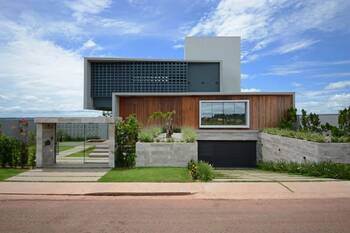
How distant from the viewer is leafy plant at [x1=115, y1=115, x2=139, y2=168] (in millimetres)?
12727

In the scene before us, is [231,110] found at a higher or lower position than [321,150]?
higher

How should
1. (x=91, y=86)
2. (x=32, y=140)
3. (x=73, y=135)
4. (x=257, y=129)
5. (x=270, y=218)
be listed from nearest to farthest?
(x=270, y=218)
(x=32, y=140)
(x=257, y=129)
(x=73, y=135)
(x=91, y=86)

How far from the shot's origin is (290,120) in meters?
18.5

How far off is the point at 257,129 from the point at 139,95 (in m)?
8.92

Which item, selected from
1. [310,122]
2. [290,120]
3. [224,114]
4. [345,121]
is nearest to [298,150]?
[345,121]

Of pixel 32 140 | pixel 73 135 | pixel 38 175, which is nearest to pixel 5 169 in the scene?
pixel 38 175

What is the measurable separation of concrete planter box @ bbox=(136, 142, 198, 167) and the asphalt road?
495 cm

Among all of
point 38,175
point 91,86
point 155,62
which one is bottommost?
point 38,175

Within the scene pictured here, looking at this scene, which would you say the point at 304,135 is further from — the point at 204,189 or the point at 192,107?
the point at 192,107

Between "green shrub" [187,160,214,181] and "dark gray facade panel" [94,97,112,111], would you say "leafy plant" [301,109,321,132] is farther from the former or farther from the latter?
"dark gray facade panel" [94,97,112,111]

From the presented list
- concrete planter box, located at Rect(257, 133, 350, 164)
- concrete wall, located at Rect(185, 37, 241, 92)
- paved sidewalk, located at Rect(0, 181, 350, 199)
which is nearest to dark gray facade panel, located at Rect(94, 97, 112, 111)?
concrete wall, located at Rect(185, 37, 241, 92)

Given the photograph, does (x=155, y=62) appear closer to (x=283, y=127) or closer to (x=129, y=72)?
(x=129, y=72)

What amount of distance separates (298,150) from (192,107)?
27.9 ft

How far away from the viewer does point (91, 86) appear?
79.3 ft
